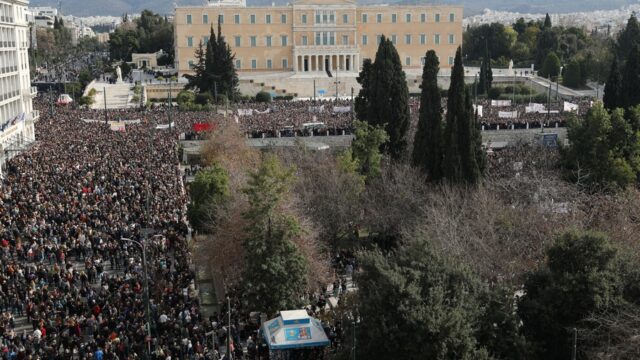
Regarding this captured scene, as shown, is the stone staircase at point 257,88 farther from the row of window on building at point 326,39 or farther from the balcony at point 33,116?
the balcony at point 33,116

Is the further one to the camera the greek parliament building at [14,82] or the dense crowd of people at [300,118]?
the dense crowd of people at [300,118]

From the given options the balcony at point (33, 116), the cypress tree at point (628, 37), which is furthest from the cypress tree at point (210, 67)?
the cypress tree at point (628, 37)

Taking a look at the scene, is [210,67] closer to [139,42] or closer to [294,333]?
[139,42]

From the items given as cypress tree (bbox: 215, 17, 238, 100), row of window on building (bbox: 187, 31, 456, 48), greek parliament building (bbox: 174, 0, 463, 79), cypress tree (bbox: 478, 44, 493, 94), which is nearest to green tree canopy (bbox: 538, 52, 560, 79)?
cypress tree (bbox: 478, 44, 493, 94)

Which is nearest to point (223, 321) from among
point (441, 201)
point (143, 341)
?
point (143, 341)

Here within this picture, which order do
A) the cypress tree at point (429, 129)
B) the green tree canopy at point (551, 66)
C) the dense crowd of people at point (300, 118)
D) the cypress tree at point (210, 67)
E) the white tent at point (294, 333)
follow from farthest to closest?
the green tree canopy at point (551, 66)
the cypress tree at point (210, 67)
the dense crowd of people at point (300, 118)
the cypress tree at point (429, 129)
the white tent at point (294, 333)

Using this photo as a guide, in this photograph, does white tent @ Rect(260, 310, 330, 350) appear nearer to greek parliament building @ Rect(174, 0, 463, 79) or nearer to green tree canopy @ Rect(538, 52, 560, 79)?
greek parliament building @ Rect(174, 0, 463, 79)

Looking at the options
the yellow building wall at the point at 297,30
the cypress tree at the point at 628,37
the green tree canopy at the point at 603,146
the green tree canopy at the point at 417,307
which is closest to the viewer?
the green tree canopy at the point at 417,307
